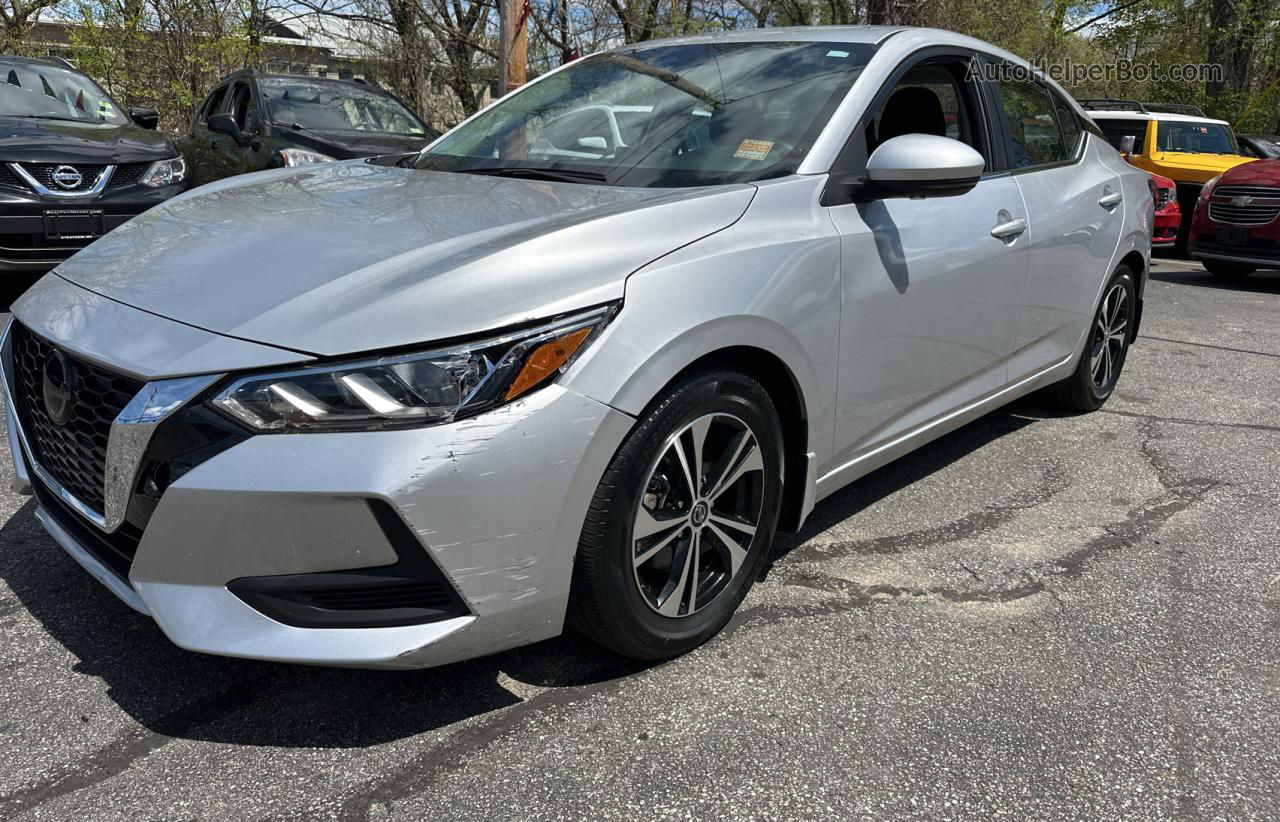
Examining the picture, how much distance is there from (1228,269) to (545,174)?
9.46 m

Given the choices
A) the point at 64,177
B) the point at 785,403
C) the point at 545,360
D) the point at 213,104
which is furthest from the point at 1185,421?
the point at 213,104

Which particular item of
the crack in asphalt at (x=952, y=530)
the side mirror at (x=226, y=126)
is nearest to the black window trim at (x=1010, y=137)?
the crack in asphalt at (x=952, y=530)

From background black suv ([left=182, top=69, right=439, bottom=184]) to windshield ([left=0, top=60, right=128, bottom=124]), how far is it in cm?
83

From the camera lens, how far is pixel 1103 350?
186 inches

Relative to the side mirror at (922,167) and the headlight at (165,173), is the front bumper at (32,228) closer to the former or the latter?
the headlight at (165,173)

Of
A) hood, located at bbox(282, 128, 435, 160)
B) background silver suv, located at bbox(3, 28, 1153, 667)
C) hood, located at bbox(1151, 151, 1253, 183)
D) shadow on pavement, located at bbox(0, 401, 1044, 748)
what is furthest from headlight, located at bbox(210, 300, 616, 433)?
Answer: hood, located at bbox(1151, 151, 1253, 183)

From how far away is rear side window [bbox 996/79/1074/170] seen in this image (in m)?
3.79

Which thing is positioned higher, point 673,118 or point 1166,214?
point 673,118

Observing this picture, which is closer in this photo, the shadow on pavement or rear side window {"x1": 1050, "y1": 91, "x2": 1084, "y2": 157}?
the shadow on pavement

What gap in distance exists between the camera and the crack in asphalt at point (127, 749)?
196 cm

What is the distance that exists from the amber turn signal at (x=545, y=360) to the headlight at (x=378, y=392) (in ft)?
0.04

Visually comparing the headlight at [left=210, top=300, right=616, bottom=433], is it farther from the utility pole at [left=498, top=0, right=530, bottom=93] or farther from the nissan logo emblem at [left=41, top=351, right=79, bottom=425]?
the utility pole at [left=498, top=0, right=530, bottom=93]

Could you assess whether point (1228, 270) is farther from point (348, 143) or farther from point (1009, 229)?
point (348, 143)

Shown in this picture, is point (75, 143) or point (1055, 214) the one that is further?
point (75, 143)
